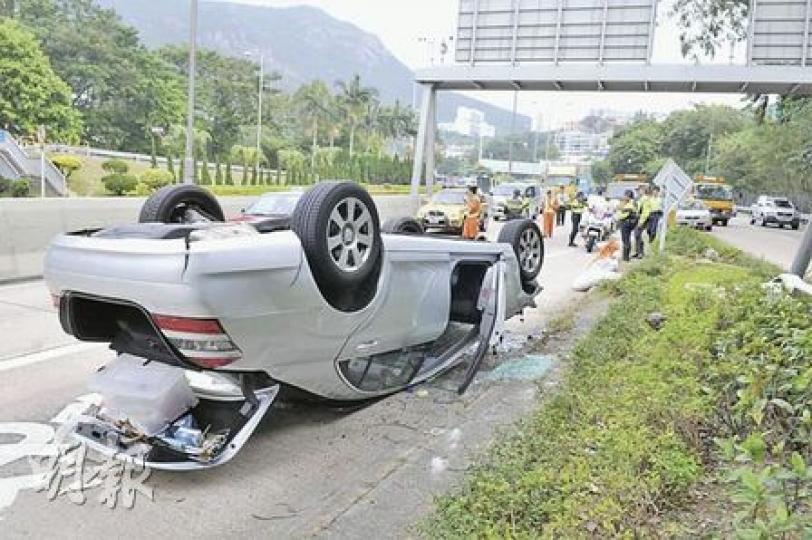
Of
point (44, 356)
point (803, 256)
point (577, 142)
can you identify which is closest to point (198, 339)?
point (44, 356)

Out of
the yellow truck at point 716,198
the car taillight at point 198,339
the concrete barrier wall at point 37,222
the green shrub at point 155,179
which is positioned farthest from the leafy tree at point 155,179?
the car taillight at point 198,339

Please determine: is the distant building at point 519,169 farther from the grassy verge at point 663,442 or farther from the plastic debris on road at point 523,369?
the grassy verge at point 663,442

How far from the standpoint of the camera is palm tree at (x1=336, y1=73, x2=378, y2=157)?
80875 millimetres

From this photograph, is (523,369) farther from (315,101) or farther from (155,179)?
(315,101)

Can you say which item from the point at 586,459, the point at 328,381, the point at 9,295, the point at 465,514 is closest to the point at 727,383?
the point at 586,459

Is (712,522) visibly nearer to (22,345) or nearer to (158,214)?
(158,214)

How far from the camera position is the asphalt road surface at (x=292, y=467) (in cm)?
346

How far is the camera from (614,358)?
5867 millimetres

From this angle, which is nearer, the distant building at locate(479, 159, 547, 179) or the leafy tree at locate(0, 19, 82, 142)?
the leafy tree at locate(0, 19, 82, 142)

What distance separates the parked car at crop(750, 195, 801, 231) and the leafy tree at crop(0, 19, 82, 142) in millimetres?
43027

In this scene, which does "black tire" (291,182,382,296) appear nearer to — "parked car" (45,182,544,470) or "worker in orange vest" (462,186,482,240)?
"parked car" (45,182,544,470)

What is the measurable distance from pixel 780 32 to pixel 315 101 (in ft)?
212

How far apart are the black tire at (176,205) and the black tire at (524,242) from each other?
2.66m

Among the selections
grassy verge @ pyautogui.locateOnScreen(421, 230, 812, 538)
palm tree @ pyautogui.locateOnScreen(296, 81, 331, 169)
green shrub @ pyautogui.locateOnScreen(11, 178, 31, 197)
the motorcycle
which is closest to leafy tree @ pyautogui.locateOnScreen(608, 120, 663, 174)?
palm tree @ pyautogui.locateOnScreen(296, 81, 331, 169)
